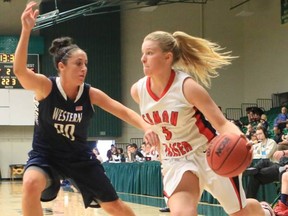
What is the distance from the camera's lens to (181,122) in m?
3.68

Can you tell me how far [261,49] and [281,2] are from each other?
2.55m

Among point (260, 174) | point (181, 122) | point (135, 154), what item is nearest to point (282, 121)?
point (135, 154)

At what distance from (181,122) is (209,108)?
10.5 inches

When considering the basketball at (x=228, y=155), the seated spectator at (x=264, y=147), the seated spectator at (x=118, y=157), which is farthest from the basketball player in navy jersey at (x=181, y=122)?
the seated spectator at (x=118, y=157)

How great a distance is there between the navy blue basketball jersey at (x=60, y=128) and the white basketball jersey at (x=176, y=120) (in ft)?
2.32

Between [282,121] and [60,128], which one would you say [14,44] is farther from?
[60,128]

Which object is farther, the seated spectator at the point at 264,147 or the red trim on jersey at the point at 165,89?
the seated spectator at the point at 264,147

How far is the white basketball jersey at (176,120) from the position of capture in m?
3.65

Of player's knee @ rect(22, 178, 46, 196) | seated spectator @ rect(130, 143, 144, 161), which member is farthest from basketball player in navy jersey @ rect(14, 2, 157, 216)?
seated spectator @ rect(130, 143, 144, 161)

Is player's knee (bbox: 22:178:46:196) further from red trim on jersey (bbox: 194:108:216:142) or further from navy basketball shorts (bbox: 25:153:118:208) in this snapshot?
red trim on jersey (bbox: 194:108:216:142)

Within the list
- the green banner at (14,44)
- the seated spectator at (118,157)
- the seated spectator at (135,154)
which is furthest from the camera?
the green banner at (14,44)

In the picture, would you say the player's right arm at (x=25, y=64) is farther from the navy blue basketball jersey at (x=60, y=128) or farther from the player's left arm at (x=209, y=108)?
the player's left arm at (x=209, y=108)

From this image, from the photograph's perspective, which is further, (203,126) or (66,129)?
(66,129)

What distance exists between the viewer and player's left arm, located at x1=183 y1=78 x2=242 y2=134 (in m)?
3.48
